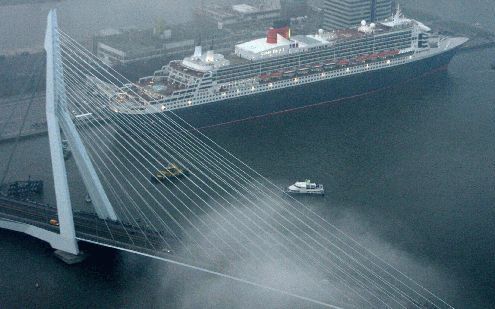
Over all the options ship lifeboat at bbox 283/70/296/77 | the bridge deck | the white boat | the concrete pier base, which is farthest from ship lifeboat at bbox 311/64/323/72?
the concrete pier base

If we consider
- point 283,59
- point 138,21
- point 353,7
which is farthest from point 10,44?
point 353,7

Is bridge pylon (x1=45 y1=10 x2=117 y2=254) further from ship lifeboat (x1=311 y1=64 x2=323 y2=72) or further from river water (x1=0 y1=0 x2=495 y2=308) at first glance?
ship lifeboat (x1=311 y1=64 x2=323 y2=72)

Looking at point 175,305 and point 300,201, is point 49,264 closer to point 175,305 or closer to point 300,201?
point 175,305

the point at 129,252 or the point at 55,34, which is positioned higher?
the point at 55,34

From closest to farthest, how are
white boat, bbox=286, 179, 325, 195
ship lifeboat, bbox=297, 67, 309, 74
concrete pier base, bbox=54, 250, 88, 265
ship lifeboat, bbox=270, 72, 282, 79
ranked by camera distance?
concrete pier base, bbox=54, 250, 88, 265, white boat, bbox=286, 179, 325, 195, ship lifeboat, bbox=270, 72, 282, 79, ship lifeboat, bbox=297, 67, 309, 74

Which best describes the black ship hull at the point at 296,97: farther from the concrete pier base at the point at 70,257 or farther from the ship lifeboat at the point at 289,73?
the concrete pier base at the point at 70,257

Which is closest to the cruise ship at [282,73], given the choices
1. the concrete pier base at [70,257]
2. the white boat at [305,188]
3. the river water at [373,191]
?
the river water at [373,191]
